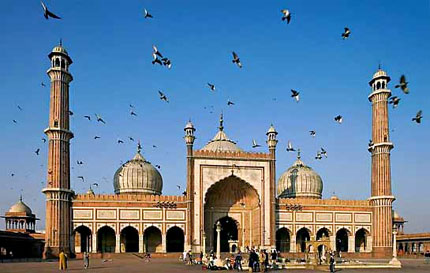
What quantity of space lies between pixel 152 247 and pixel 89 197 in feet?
23.1

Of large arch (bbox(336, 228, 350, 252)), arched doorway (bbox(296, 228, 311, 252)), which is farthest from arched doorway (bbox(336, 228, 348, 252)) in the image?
arched doorway (bbox(296, 228, 311, 252))

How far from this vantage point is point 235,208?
44.4m

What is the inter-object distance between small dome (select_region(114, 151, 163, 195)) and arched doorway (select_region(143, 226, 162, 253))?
4.59 m

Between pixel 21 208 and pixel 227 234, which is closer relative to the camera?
pixel 227 234

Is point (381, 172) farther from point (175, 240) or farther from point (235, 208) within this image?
point (175, 240)

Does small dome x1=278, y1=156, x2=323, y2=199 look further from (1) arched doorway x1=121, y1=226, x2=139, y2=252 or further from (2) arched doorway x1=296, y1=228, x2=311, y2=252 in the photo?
(1) arched doorway x1=121, y1=226, x2=139, y2=252

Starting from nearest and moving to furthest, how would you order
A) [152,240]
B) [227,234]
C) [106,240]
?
[106,240] → [152,240] → [227,234]

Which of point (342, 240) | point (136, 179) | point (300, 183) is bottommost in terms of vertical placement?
point (342, 240)

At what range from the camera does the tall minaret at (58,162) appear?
3778 cm

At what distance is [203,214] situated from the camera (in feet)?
134

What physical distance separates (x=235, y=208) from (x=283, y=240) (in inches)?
214

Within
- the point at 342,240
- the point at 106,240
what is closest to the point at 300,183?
the point at 342,240

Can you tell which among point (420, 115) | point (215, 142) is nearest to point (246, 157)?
point (215, 142)

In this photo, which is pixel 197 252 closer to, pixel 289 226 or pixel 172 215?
pixel 172 215
